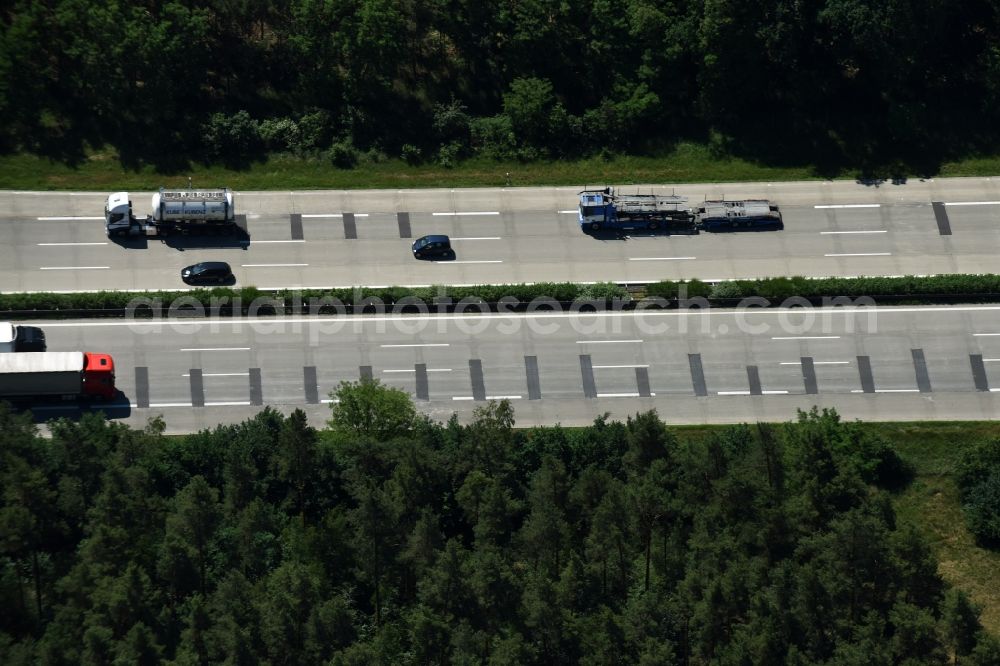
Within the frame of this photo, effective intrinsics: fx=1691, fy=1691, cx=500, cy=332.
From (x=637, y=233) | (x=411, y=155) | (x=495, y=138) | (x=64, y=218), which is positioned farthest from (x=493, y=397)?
(x=64, y=218)

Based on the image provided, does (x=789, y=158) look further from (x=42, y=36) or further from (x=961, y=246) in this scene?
(x=42, y=36)

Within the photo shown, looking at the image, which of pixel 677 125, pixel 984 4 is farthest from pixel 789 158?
pixel 984 4

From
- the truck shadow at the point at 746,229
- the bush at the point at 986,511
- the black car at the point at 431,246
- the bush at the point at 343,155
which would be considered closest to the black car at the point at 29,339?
the bush at the point at 343,155

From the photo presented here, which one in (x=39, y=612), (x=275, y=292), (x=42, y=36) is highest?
(x=42, y=36)

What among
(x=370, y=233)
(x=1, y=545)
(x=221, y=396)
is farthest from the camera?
(x=370, y=233)

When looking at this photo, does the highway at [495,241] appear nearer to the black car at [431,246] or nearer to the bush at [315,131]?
the black car at [431,246]

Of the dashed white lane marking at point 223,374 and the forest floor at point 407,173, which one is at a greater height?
the forest floor at point 407,173

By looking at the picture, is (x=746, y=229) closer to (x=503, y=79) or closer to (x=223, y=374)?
(x=503, y=79)
